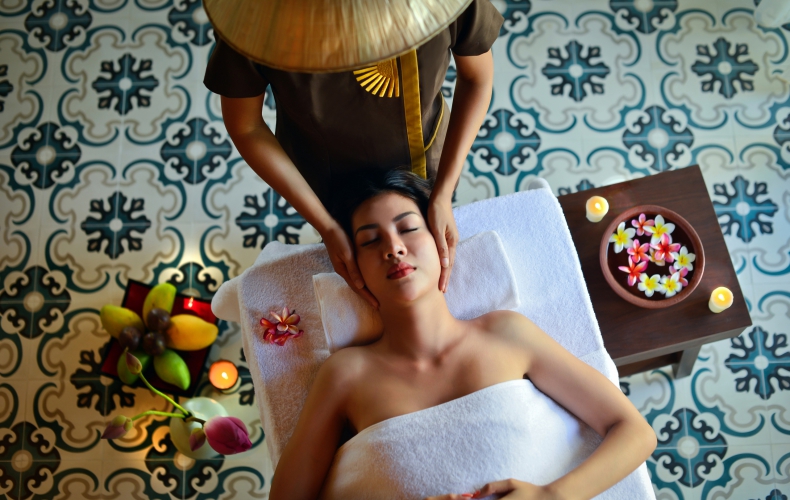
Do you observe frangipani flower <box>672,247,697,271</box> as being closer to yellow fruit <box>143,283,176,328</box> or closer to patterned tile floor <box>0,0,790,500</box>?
patterned tile floor <box>0,0,790,500</box>

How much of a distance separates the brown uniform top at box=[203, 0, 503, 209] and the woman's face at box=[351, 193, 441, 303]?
0.10 m

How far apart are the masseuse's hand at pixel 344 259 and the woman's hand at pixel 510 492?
45cm

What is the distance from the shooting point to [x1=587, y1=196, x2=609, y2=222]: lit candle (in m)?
1.77

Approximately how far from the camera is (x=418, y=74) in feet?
3.61

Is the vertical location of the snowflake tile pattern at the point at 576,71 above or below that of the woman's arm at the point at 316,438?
above

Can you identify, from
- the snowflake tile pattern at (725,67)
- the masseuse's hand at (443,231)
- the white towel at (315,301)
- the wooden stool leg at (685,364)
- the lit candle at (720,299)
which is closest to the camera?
the masseuse's hand at (443,231)

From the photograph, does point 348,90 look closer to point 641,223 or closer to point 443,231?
point 443,231

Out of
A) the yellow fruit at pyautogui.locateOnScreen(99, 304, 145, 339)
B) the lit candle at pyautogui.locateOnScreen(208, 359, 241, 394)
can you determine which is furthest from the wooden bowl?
the yellow fruit at pyautogui.locateOnScreen(99, 304, 145, 339)

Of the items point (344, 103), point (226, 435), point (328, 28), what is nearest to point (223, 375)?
point (226, 435)

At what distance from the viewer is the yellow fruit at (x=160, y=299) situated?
6.94 ft

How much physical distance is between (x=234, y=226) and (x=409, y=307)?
1.16m

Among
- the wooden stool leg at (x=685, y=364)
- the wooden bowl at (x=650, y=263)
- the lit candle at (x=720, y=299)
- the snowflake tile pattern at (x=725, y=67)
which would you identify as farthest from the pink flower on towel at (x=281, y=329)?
the snowflake tile pattern at (x=725, y=67)

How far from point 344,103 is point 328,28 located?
1.81ft

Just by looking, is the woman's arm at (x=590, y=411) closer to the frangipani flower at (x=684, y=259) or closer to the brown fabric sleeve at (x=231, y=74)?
the frangipani flower at (x=684, y=259)
